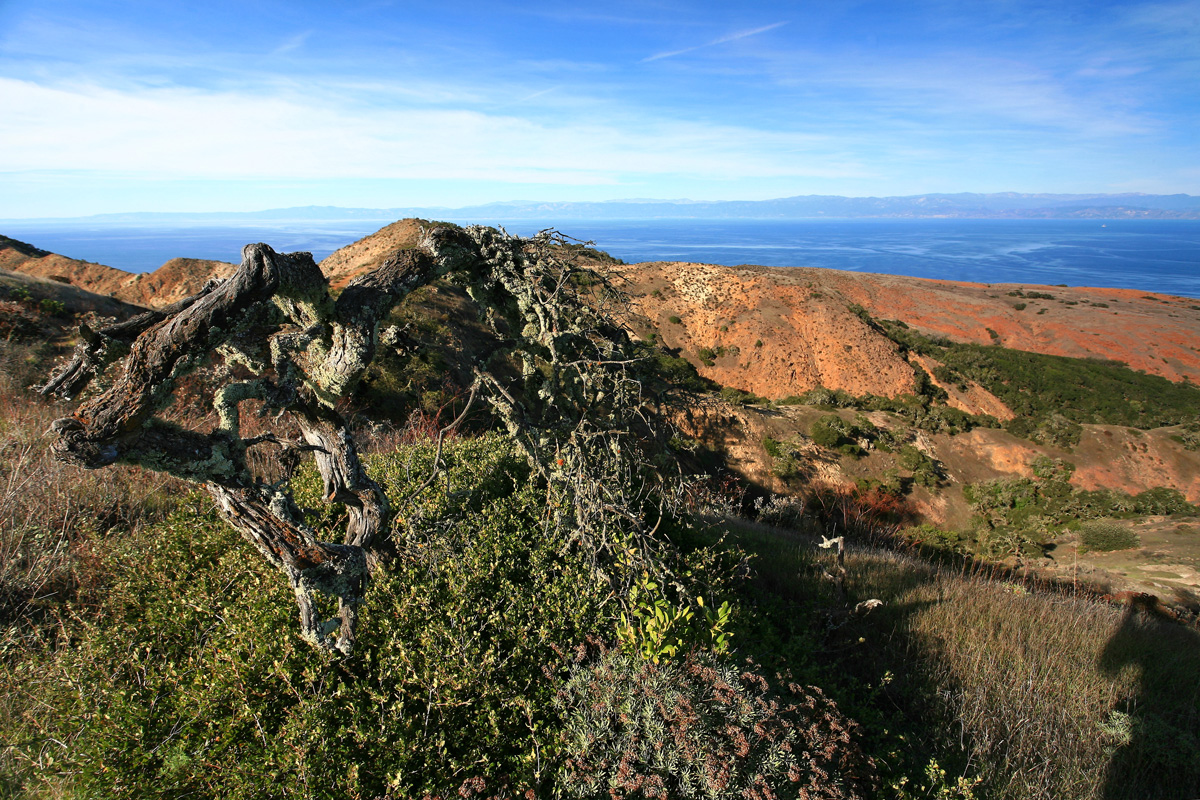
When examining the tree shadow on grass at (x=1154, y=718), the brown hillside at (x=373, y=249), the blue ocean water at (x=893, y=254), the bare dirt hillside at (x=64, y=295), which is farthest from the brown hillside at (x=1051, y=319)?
the bare dirt hillside at (x=64, y=295)

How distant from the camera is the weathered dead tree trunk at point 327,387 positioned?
8.51ft

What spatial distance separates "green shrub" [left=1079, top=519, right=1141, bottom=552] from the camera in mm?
12883

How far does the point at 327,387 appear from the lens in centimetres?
342

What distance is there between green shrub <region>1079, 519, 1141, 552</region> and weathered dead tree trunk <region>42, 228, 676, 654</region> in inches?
579

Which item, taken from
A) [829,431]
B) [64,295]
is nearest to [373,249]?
[64,295]

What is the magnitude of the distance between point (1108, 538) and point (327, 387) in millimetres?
17698

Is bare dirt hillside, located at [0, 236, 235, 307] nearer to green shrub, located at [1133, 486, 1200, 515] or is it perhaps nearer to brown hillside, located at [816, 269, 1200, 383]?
green shrub, located at [1133, 486, 1200, 515]

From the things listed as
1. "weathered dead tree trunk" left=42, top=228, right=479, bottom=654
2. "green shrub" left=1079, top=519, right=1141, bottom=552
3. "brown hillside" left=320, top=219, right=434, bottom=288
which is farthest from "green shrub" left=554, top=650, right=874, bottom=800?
"brown hillside" left=320, top=219, right=434, bottom=288

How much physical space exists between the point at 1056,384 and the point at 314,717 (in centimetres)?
3272

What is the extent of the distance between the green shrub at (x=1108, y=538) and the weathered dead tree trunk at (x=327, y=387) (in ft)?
48.3

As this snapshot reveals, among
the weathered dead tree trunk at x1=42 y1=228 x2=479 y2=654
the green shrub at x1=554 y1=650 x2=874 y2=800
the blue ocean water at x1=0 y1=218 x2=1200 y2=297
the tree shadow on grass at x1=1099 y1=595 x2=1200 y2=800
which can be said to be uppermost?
the blue ocean water at x1=0 y1=218 x2=1200 y2=297

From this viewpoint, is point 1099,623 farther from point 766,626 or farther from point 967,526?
point 967,526

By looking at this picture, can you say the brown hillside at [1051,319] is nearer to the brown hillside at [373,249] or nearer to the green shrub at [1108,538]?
the green shrub at [1108,538]

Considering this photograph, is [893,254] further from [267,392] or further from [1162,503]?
[267,392]
